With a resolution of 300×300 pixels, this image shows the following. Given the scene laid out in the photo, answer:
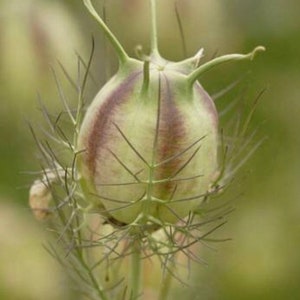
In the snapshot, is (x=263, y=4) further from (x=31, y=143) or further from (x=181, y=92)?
(x=181, y=92)

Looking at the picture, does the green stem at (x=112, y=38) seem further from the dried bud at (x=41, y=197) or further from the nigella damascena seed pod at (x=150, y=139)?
the dried bud at (x=41, y=197)

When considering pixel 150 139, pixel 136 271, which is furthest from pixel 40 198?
pixel 150 139

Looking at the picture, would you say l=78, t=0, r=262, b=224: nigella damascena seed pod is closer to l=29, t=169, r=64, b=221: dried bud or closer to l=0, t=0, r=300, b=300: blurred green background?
l=29, t=169, r=64, b=221: dried bud

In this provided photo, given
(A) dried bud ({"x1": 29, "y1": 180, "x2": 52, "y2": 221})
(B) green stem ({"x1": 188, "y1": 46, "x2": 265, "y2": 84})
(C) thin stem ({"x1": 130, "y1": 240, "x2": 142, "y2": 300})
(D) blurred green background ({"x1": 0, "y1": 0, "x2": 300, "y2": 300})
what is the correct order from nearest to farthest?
(B) green stem ({"x1": 188, "y1": 46, "x2": 265, "y2": 84}), (C) thin stem ({"x1": 130, "y1": 240, "x2": 142, "y2": 300}), (A) dried bud ({"x1": 29, "y1": 180, "x2": 52, "y2": 221}), (D) blurred green background ({"x1": 0, "y1": 0, "x2": 300, "y2": 300})

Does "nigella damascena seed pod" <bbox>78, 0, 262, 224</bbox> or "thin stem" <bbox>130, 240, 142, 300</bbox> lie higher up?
"nigella damascena seed pod" <bbox>78, 0, 262, 224</bbox>

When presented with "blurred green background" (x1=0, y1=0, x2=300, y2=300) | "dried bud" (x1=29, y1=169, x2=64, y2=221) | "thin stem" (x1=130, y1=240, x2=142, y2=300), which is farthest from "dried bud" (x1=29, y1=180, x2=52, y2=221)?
"blurred green background" (x1=0, y1=0, x2=300, y2=300)

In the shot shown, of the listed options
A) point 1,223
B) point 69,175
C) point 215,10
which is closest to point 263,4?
point 215,10

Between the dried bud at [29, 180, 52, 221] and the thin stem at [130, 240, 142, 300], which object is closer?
the thin stem at [130, 240, 142, 300]
